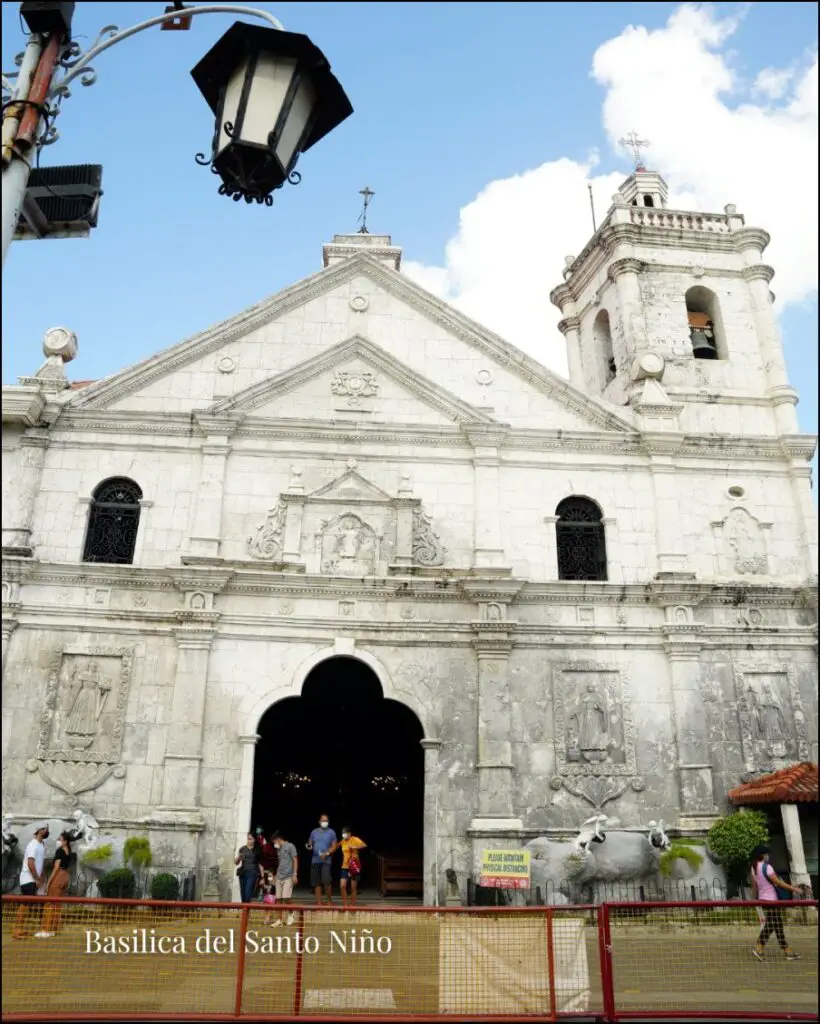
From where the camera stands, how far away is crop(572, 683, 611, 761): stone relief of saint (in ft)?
53.8

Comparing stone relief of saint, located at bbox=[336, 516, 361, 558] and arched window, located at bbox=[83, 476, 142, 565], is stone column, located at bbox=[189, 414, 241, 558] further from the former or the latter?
stone relief of saint, located at bbox=[336, 516, 361, 558]

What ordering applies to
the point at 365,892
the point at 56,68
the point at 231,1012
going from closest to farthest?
the point at 56,68 < the point at 231,1012 < the point at 365,892

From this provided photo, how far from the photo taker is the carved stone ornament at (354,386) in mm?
19062

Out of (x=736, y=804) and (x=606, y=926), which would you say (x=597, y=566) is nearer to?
(x=736, y=804)

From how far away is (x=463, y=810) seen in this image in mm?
15758

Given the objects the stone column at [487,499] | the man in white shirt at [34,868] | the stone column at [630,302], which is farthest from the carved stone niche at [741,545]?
the man in white shirt at [34,868]

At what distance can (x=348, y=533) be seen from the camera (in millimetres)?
17734

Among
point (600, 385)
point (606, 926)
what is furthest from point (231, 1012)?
point (600, 385)

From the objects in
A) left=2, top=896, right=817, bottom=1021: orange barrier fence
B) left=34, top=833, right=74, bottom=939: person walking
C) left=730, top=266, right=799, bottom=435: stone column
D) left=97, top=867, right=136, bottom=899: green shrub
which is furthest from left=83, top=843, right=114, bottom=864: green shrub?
left=730, top=266, right=799, bottom=435: stone column

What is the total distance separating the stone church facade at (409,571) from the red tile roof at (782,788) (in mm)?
420

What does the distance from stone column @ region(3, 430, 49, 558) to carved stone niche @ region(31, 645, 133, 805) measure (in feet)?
8.18

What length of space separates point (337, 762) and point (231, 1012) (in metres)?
14.8

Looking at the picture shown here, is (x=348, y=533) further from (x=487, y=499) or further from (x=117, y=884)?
(x=117, y=884)

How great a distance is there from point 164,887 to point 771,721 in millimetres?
12126
